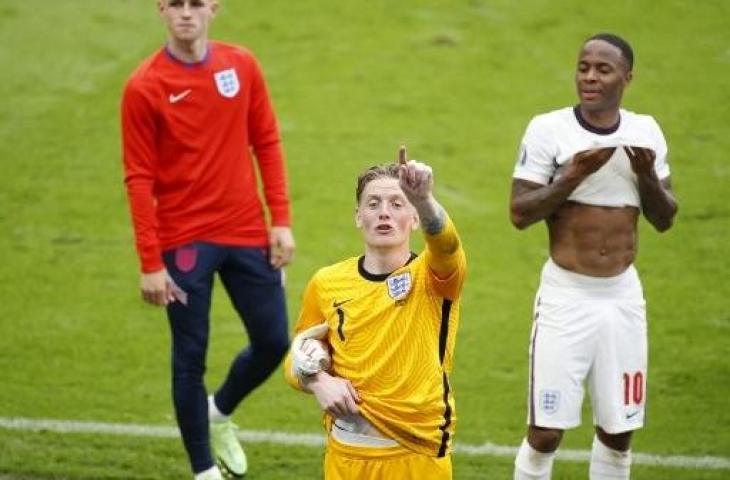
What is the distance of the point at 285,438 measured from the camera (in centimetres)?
823

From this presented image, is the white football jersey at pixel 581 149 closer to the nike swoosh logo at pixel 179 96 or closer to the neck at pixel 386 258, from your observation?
the neck at pixel 386 258

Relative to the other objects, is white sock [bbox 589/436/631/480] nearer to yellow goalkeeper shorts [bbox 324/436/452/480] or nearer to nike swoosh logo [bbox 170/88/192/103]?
yellow goalkeeper shorts [bbox 324/436/452/480]

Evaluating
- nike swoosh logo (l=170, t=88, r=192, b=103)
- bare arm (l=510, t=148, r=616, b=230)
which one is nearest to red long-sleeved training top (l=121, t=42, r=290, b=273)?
nike swoosh logo (l=170, t=88, r=192, b=103)

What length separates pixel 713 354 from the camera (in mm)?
9422

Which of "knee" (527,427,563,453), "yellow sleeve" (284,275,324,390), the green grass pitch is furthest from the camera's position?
the green grass pitch

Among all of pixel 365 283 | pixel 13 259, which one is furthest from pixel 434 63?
pixel 365 283

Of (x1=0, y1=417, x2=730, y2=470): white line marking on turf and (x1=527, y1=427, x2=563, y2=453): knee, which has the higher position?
(x1=527, y1=427, x2=563, y2=453): knee

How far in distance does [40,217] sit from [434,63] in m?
4.12

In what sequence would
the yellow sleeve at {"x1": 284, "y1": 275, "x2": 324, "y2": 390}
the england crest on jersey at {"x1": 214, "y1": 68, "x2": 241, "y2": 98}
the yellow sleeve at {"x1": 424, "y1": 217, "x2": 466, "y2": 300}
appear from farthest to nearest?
the england crest on jersey at {"x1": 214, "y1": 68, "x2": 241, "y2": 98} → the yellow sleeve at {"x1": 284, "y1": 275, "x2": 324, "y2": 390} → the yellow sleeve at {"x1": 424, "y1": 217, "x2": 466, "y2": 300}

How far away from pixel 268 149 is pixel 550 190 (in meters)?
1.73

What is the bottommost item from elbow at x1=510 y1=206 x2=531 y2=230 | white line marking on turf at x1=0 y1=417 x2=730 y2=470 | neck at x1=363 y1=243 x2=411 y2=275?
white line marking on turf at x1=0 y1=417 x2=730 y2=470

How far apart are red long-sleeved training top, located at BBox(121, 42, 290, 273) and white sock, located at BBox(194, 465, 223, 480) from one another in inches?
40.9

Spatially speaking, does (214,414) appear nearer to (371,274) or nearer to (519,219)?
(519,219)

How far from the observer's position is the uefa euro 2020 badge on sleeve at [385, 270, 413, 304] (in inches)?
212
